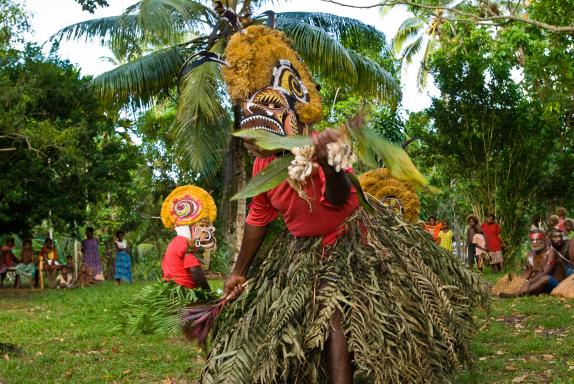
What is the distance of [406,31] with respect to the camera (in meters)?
26.8

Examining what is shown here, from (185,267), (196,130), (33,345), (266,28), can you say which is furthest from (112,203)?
(266,28)

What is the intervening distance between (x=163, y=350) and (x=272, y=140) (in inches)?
172

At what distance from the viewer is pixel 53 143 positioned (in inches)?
517

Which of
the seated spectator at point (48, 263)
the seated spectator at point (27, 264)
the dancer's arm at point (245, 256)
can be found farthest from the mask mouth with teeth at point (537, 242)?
the seated spectator at point (27, 264)

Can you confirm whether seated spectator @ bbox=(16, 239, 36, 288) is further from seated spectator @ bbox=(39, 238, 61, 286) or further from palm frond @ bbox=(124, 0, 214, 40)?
palm frond @ bbox=(124, 0, 214, 40)

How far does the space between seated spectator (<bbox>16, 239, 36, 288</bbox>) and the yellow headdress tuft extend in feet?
34.9

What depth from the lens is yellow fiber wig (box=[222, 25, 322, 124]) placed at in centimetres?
395

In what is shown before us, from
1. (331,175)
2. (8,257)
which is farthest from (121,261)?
(331,175)

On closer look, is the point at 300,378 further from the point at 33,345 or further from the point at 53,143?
the point at 53,143

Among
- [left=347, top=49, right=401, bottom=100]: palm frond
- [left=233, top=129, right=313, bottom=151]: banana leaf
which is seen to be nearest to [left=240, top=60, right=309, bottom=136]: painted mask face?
[left=233, top=129, right=313, bottom=151]: banana leaf

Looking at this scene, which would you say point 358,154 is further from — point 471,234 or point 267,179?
point 471,234

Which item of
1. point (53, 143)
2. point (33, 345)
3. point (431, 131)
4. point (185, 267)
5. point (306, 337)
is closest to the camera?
point (306, 337)

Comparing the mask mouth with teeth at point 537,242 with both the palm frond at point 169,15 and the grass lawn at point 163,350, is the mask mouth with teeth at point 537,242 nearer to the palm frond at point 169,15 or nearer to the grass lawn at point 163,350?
the grass lawn at point 163,350

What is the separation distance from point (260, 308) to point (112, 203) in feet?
64.7
